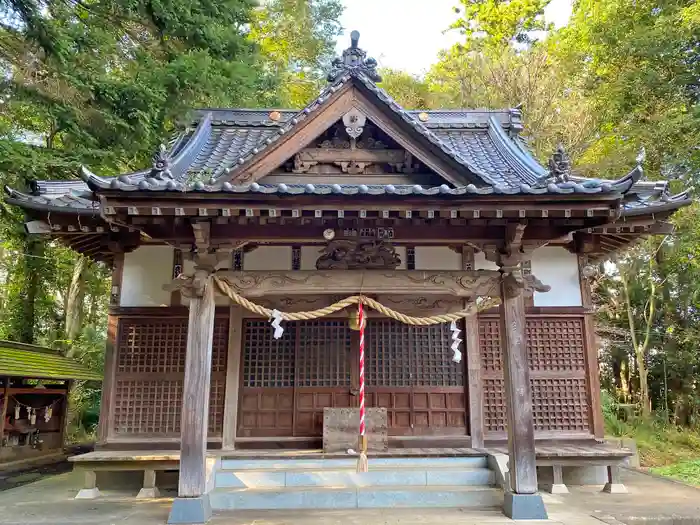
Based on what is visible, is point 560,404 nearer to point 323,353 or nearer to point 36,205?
point 323,353

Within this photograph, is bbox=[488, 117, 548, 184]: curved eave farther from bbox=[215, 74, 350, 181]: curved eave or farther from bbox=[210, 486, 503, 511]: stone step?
bbox=[210, 486, 503, 511]: stone step

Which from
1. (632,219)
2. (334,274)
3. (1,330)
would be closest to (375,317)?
(334,274)

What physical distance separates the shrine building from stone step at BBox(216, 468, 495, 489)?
5 cm

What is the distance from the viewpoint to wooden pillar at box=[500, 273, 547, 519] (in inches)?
226

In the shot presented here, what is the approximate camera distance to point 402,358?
8156 millimetres

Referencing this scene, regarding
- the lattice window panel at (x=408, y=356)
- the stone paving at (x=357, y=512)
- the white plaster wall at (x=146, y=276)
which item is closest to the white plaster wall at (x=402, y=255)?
the lattice window panel at (x=408, y=356)

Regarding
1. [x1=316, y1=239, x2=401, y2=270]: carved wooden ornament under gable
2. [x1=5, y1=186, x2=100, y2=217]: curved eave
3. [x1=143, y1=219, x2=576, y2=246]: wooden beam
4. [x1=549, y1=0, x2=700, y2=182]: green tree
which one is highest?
[x1=549, y1=0, x2=700, y2=182]: green tree

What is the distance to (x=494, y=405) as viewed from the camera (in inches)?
314

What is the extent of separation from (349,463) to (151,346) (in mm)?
3736

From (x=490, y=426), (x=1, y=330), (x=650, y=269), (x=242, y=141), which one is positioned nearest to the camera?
(x=490, y=426)

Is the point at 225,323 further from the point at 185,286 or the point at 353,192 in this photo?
the point at 353,192

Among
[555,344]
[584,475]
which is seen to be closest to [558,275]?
[555,344]

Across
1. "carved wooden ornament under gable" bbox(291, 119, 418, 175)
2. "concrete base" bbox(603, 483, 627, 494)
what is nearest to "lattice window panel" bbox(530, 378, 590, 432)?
"concrete base" bbox(603, 483, 627, 494)

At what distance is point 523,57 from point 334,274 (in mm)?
13431
